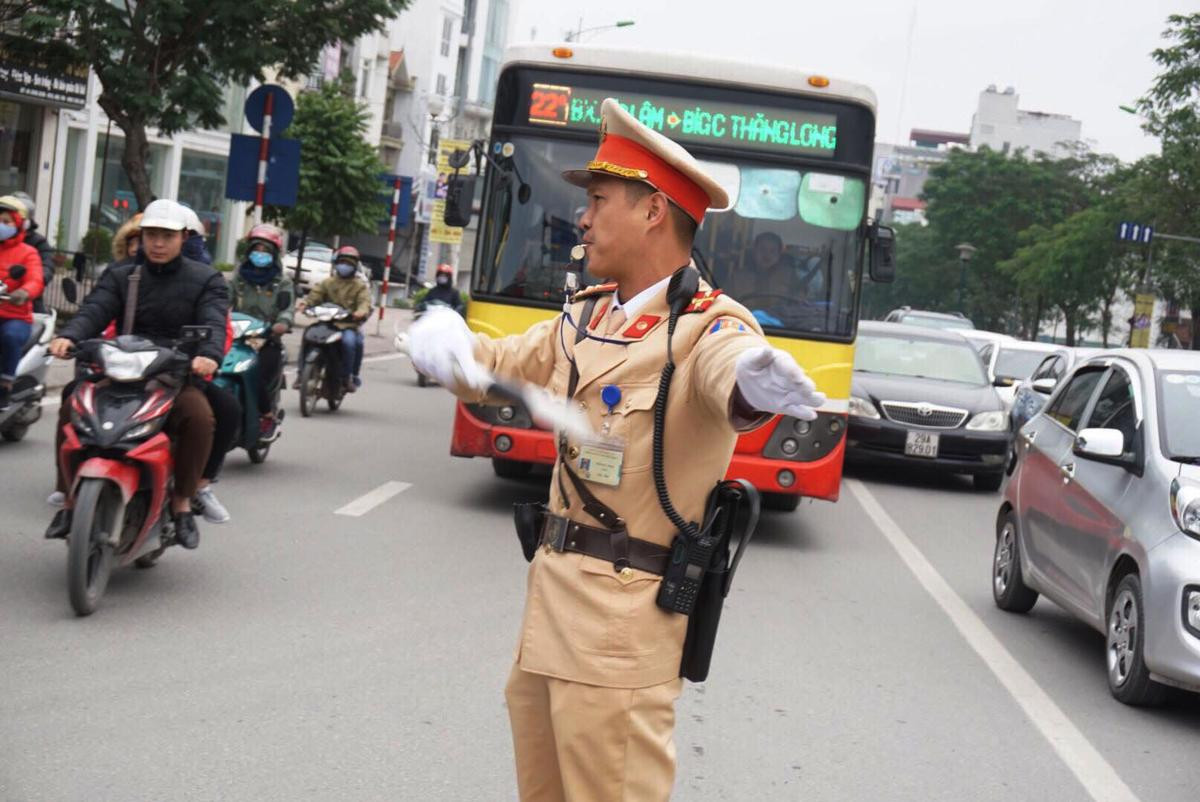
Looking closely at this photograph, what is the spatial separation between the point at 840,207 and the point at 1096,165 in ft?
230

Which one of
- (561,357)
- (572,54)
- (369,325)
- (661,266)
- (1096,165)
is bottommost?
(369,325)

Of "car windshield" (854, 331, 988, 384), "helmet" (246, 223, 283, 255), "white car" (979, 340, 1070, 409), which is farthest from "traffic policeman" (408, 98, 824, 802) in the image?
"white car" (979, 340, 1070, 409)

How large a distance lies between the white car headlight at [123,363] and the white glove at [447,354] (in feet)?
14.5

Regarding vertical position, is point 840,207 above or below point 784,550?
above

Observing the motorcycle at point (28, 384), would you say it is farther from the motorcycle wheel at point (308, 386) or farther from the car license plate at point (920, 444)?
the car license plate at point (920, 444)

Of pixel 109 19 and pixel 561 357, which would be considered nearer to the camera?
pixel 561 357

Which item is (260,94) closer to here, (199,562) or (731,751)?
(199,562)

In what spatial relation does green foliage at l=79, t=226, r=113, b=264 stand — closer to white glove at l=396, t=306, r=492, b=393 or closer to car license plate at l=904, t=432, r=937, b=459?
car license plate at l=904, t=432, r=937, b=459

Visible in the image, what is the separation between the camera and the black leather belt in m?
3.23

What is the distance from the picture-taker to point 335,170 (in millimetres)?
40688

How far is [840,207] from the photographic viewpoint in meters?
11.3

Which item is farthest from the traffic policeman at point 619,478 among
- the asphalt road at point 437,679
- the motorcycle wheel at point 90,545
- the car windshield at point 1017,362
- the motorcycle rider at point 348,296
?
the car windshield at point 1017,362

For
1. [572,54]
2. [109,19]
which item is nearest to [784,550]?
[572,54]

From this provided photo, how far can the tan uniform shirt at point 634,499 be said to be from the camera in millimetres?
3193
